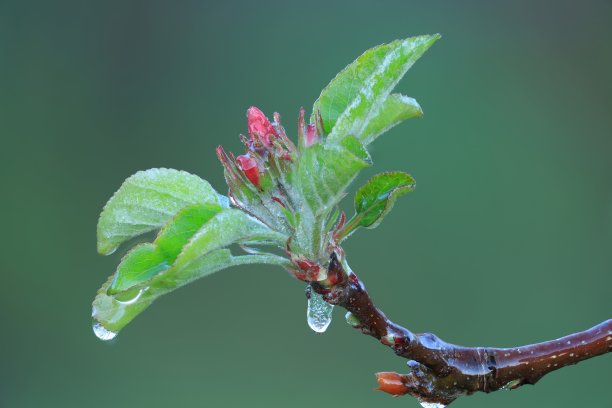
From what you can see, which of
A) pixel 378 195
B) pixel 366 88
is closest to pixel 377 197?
pixel 378 195

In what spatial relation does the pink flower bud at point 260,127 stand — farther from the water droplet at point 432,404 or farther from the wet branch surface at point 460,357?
the water droplet at point 432,404

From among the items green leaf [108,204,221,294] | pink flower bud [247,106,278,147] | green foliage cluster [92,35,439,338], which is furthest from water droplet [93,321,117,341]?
pink flower bud [247,106,278,147]

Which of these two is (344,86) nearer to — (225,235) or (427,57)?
(225,235)

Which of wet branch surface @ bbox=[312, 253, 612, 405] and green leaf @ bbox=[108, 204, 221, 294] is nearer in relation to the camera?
green leaf @ bbox=[108, 204, 221, 294]

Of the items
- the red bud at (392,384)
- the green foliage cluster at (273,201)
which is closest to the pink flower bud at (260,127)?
the green foliage cluster at (273,201)

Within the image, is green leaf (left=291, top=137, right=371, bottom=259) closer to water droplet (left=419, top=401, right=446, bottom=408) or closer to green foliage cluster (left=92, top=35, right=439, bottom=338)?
green foliage cluster (left=92, top=35, right=439, bottom=338)

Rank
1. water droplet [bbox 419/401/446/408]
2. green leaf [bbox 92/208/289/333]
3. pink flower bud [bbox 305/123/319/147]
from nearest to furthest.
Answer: green leaf [bbox 92/208/289/333] < pink flower bud [bbox 305/123/319/147] < water droplet [bbox 419/401/446/408]

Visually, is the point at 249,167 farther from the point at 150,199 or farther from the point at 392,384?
the point at 392,384
